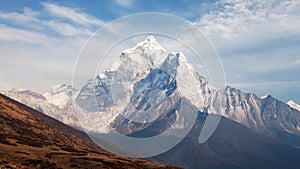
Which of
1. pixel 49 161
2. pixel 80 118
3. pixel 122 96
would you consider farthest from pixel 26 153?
pixel 122 96

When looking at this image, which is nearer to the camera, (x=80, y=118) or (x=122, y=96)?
(x=80, y=118)

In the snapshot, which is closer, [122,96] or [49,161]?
[49,161]

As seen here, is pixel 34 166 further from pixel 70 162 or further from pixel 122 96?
pixel 122 96

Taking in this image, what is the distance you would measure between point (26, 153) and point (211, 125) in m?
65.5

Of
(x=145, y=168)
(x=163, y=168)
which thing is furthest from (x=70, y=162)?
(x=163, y=168)

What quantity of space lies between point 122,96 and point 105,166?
104 feet

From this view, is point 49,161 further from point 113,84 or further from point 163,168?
point 163,168

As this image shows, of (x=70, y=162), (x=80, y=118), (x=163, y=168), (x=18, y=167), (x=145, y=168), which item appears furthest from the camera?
(x=163, y=168)

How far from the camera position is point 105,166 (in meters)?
122

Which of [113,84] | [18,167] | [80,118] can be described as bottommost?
[18,167]

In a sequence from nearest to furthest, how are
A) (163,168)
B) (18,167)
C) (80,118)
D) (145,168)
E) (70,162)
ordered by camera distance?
1. (18,167)
2. (80,118)
3. (70,162)
4. (145,168)
5. (163,168)

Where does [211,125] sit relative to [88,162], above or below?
above

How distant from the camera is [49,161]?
115 metres

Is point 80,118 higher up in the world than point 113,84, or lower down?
lower down
